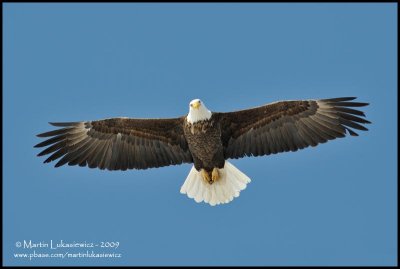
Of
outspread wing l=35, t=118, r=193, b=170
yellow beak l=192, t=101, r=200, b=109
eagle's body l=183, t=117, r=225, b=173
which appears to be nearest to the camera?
yellow beak l=192, t=101, r=200, b=109

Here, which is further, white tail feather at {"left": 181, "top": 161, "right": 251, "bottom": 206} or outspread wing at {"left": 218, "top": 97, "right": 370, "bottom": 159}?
white tail feather at {"left": 181, "top": 161, "right": 251, "bottom": 206}

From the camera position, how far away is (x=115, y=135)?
14609mm

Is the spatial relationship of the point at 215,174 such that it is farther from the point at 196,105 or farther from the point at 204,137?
the point at 196,105

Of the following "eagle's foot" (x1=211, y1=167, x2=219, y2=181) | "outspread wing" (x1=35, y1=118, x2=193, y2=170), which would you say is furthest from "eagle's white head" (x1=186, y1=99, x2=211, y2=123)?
"eagle's foot" (x1=211, y1=167, x2=219, y2=181)

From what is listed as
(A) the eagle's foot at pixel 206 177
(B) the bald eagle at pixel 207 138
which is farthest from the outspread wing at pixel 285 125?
(A) the eagle's foot at pixel 206 177

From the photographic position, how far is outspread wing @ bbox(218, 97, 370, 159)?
45.9 feet

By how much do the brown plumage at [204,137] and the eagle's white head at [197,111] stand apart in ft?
0.24

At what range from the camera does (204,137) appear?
548 inches

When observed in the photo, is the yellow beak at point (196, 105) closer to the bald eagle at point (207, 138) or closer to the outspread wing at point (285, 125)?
the bald eagle at point (207, 138)

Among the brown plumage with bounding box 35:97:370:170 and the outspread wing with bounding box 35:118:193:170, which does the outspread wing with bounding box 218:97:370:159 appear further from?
the outspread wing with bounding box 35:118:193:170

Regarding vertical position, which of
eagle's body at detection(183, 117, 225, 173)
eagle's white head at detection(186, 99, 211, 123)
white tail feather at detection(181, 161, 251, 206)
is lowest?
white tail feather at detection(181, 161, 251, 206)

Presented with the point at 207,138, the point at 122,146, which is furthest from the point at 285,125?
the point at 122,146

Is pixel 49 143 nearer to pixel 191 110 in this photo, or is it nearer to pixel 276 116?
pixel 191 110

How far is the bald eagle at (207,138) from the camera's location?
1400cm
